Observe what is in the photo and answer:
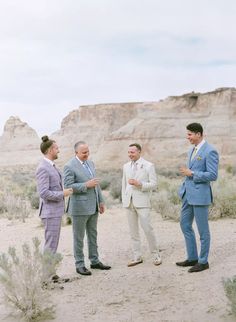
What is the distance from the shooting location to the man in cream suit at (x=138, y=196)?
259 inches

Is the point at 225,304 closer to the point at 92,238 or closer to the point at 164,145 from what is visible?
the point at 92,238

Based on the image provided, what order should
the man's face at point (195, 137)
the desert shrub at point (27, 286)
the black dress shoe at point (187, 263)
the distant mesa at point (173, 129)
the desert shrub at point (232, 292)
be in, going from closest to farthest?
the desert shrub at point (232, 292), the desert shrub at point (27, 286), the man's face at point (195, 137), the black dress shoe at point (187, 263), the distant mesa at point (173, 129)

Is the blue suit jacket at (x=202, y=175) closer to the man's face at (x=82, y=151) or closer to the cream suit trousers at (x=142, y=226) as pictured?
the cream suit trousers at (x=142, y=226)

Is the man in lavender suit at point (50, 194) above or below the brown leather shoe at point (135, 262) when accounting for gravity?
above

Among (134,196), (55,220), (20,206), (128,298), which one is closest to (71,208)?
(55,220)

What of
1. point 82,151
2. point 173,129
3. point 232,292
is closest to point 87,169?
point 82,151

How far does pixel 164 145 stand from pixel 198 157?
4469cm

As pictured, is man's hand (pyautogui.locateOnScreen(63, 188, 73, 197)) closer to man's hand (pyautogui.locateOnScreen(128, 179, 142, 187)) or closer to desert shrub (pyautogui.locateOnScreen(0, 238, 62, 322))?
man's hand (pyautogui.locateOnScreen(128, 179, 142, 187))

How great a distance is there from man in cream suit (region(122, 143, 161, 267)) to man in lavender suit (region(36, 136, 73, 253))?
3.27ft

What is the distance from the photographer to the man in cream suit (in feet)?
21.6

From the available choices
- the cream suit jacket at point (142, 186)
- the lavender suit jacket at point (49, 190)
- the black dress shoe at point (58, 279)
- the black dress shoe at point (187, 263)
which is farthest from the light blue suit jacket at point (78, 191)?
the black dress shoe at point (187, 263)

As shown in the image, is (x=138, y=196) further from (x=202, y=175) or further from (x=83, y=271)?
(x=83, y=271)

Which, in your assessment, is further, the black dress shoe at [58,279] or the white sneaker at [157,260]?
the white sneaker at [157,260]

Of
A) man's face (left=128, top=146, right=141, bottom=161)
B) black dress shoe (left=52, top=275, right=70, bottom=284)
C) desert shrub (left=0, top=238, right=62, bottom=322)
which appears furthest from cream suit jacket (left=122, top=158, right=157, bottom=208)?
desert shrub (left=0, top=238, right=62, bottom=322)
